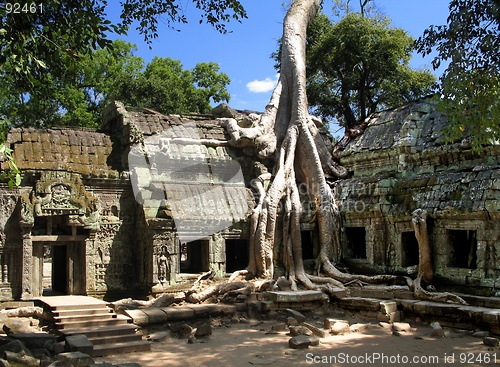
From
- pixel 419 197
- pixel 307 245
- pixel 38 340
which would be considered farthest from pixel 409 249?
pixel 38 340

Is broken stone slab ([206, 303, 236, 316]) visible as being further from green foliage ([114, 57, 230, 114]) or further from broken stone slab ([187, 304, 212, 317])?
green foliage ([114, 57, 230, 114])

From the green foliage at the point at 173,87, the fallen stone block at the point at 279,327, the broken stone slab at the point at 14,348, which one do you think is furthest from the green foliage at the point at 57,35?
the green foliage at the point at 173,87

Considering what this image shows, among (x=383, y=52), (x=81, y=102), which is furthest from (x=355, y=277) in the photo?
(x=81, y=102)

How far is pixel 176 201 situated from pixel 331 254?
3957mm

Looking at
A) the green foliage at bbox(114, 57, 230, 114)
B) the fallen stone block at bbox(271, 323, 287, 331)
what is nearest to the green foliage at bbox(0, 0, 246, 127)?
the fallen stone block at bbox(271, 323, 287, 331)

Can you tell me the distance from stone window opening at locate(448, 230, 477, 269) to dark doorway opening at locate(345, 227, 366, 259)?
8.98 ft

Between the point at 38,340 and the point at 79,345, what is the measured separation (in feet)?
2.36

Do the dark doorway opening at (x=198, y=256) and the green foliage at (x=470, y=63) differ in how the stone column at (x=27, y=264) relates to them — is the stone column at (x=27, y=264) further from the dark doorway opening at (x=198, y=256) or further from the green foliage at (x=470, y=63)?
the green foliage at (x=470, y=63)

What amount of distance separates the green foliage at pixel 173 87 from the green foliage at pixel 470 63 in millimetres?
15010

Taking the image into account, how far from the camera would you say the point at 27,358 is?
22.8ft

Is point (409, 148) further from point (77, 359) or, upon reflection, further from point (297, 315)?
point (77, 359)

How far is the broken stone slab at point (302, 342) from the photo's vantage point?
27.2ft

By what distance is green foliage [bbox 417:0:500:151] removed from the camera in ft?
26.1

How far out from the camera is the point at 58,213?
11172 mm
